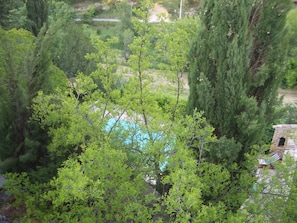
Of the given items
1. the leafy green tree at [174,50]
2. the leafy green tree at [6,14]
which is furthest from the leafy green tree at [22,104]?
the leafy green tree at [6,14]

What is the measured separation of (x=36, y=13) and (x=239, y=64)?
1238 centimetres

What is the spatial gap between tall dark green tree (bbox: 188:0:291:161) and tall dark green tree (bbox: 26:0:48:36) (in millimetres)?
11221

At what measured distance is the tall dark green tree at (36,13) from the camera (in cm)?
1628

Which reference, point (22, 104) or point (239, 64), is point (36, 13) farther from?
point (239, 64)

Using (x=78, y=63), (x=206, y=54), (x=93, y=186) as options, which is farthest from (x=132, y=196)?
(x=78, y=63)

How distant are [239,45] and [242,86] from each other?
0.76 meters

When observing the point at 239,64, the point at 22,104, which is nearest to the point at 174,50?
the point at 239,64

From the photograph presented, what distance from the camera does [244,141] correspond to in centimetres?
715

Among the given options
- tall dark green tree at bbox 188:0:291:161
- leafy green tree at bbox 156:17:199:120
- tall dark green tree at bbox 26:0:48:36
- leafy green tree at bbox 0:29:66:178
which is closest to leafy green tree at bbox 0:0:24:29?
tall dark green tree at bbox 26:0:48:36

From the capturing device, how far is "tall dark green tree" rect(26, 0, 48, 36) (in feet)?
53.4

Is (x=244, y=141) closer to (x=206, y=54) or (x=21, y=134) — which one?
(x=206, y=54)

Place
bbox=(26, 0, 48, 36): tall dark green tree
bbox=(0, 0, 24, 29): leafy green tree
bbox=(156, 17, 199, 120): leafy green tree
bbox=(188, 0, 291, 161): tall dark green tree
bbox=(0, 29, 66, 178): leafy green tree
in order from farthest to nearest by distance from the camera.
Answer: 1. bbox=(26, 0, 48, 36): tall dark green tree
2. bbox=(0, 0, 24, 29): leafy green tree
3. bbox=(0, 29, 66, 178): leafy green tree
4. bbox=(156, 17, 199, 120): leafy green tree
5. bbox=(188, 0, 291, 161): tall dark green tree

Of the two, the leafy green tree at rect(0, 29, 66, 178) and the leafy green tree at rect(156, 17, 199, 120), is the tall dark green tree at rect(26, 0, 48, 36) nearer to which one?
the leafy green tree at rect(0, 29, 66, 178)

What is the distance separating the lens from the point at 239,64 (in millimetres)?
6570
